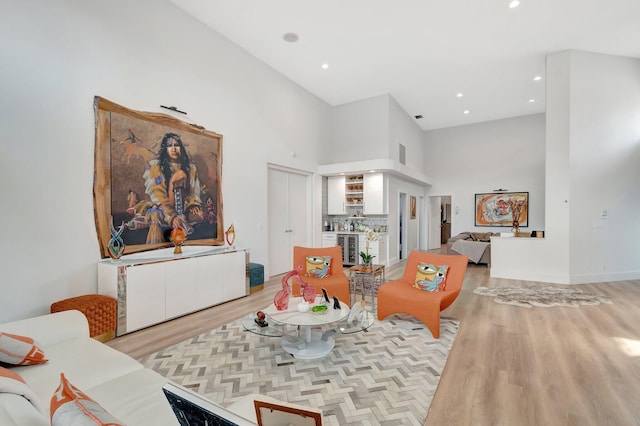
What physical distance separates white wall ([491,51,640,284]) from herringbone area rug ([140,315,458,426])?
12.8 ft

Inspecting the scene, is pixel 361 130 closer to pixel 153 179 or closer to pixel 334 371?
pixel 153 179

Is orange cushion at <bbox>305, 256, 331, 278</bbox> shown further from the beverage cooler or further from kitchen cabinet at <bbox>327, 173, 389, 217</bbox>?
kitchen cabinet at <bbox>327, 173, 389, 217</bbox>

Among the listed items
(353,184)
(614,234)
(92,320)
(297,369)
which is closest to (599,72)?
(614,234)

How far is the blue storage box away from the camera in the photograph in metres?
5.04

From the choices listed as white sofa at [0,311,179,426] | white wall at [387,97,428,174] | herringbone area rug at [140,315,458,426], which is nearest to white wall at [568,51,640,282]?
white wall at [387,97,428,174]

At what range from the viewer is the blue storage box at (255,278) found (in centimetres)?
504

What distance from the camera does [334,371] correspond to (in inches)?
99.8

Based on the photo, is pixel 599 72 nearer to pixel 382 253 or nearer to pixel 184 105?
pixel 382 253

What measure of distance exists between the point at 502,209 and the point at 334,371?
9.31m

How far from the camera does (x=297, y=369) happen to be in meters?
2.57

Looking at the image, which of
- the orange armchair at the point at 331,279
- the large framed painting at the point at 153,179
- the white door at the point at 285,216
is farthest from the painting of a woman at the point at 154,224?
the white door at the point at 285,216

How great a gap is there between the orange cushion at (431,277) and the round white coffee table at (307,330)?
123 centimetres

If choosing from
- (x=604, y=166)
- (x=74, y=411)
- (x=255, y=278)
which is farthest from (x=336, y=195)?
(x=74, y=411)

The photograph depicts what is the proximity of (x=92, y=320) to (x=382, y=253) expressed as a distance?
5635mm
